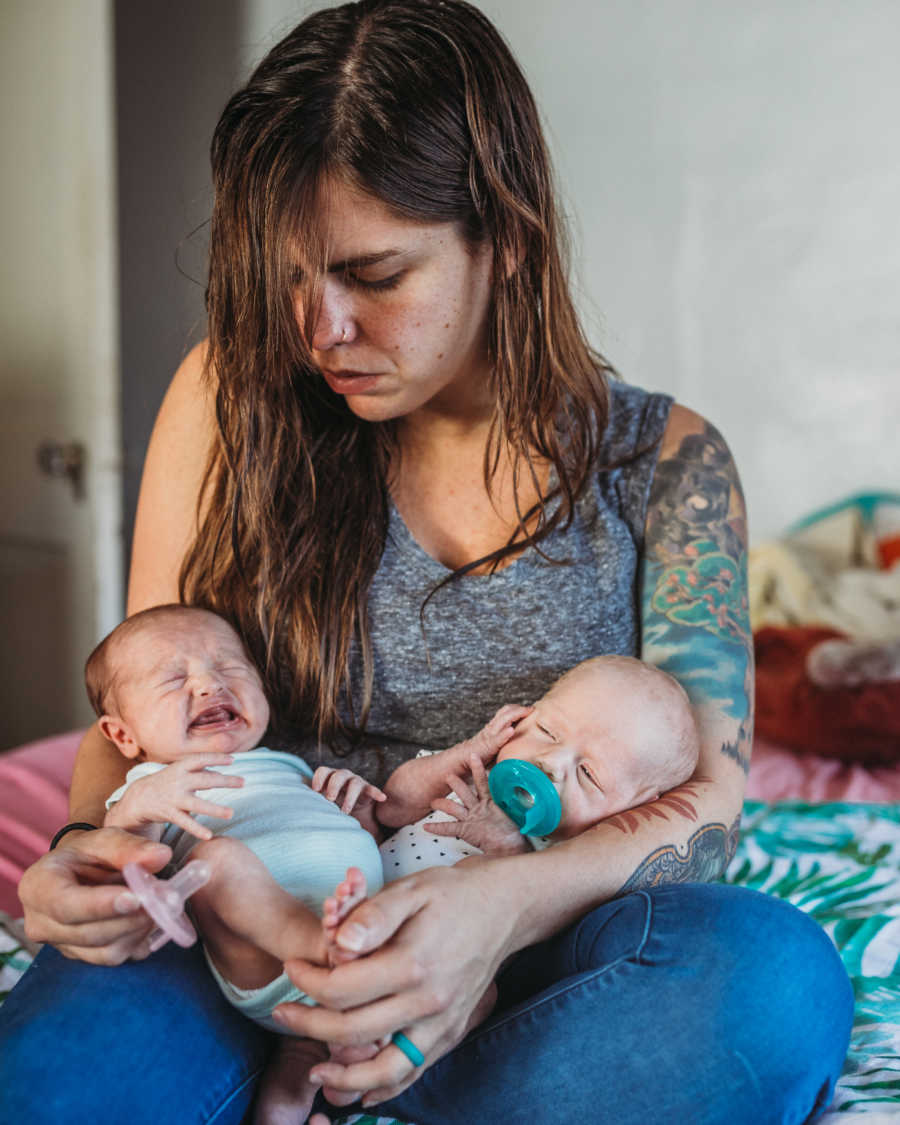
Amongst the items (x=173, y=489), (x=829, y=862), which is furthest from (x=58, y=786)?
(x=829, y=862)

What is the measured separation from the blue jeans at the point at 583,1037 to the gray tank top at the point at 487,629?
394 mm

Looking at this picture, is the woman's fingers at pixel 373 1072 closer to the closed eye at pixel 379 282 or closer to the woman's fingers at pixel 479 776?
the woman's fingers at pixel 479 776

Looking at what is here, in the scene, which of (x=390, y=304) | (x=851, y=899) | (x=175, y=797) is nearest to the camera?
(x=175, y=797)

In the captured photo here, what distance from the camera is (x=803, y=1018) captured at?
0.92 metres

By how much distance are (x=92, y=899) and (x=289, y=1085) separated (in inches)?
10.2

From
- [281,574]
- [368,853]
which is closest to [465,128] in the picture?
[281,574]

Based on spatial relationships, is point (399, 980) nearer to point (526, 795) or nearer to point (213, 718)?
point (526, 795)

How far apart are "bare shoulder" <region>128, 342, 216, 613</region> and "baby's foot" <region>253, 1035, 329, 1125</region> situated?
66 cm

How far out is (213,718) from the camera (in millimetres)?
1196

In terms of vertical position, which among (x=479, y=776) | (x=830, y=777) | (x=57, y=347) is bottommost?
(x=830, y=777)

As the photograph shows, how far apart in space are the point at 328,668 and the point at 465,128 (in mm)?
657

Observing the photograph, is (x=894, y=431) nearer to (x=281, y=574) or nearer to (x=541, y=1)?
(x=541, y=1)

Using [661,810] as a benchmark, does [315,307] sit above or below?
above

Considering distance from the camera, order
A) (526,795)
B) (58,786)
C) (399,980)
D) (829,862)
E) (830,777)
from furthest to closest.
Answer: (830,777)
(58,786)
(829,862)
(526,795)
(399,980)
